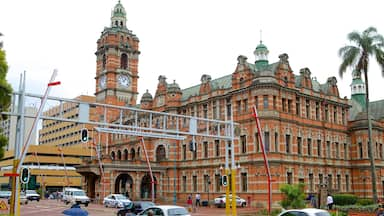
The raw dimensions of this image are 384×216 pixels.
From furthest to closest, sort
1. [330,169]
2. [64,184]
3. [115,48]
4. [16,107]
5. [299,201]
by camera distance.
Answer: [64,184] < [115,48] < [330,169] < [299,201] < [16,107]

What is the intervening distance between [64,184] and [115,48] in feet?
106

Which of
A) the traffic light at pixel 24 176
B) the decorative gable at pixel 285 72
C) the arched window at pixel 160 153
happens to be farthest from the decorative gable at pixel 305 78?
the traffic light at pixel 24 176

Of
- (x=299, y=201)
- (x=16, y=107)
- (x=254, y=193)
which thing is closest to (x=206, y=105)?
(x=254, y=193)

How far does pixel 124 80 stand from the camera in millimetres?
81375

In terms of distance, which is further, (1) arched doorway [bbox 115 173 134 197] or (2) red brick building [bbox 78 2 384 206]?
(1) arched doorway [bbox 115 173 134 197]

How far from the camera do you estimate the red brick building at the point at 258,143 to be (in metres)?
47.7

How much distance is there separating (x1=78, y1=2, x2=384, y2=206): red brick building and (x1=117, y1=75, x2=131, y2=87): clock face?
14294 millimetres

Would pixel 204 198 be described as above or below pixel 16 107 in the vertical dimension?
below

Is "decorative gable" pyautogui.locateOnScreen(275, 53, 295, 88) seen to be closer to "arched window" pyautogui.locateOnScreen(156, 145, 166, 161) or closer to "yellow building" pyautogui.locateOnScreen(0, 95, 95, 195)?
"arched window" pyautogui.locateOnScreen(156, 145, 166, 161)

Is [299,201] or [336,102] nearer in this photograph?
[299,201]

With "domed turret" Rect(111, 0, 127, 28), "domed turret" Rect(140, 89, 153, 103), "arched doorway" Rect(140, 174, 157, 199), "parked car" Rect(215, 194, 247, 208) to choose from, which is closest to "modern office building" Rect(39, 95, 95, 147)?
"domed turret" Rect(111, 0, 127, 28)

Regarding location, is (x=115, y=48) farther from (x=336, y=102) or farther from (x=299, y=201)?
(x=299, y=201)

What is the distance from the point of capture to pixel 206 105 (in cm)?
5550

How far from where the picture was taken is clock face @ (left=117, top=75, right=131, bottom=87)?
80.6 metres
